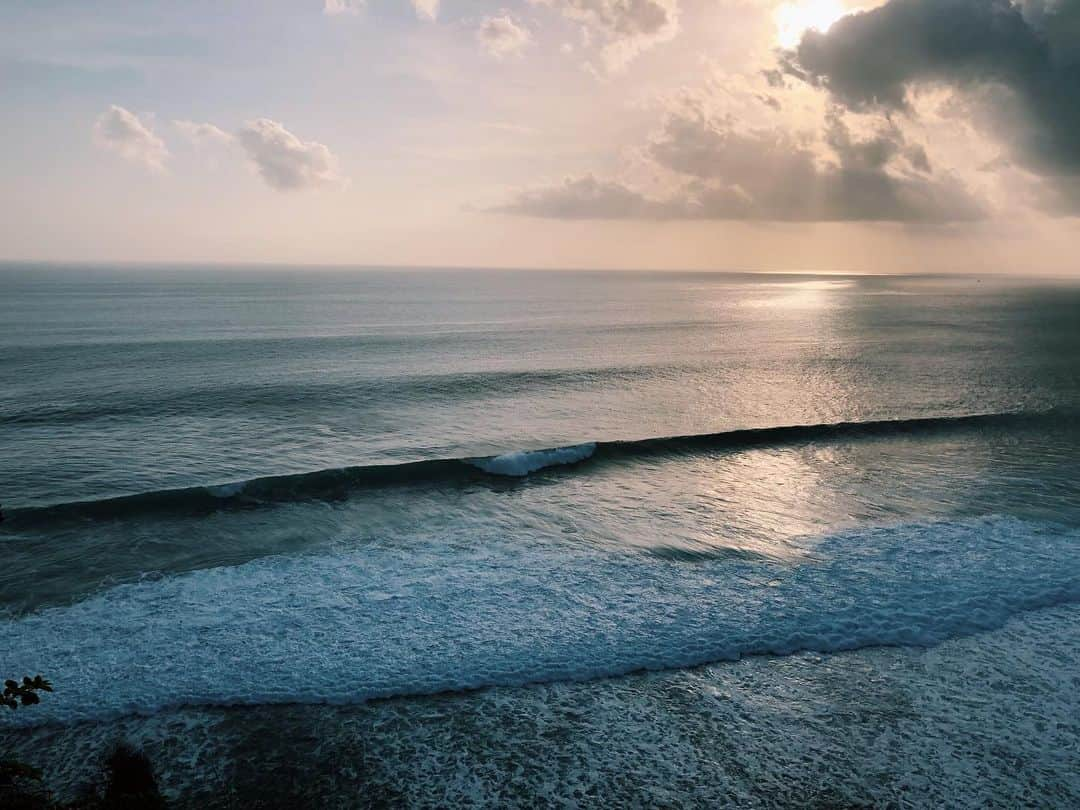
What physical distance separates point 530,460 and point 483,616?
13080 mm

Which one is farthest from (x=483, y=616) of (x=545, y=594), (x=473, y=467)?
(x=473, y=467)

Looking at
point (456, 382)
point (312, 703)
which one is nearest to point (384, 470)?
point (312, 703)

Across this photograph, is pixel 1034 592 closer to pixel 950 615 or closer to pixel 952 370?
pixel 950 615

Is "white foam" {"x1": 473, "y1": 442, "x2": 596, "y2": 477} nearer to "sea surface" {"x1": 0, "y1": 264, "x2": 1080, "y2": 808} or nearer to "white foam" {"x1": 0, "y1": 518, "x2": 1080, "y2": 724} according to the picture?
"sea surface" {"x1": 0, "y1": 264, "x2": 1080, "y2": 808}

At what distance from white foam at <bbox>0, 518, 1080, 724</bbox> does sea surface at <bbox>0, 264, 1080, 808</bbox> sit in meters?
0.09

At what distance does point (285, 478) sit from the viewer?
26.4m

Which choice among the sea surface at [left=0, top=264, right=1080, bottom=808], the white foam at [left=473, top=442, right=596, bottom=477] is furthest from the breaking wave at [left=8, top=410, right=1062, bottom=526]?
the sea surface at [left=0, top=264, right=1080, bottom=808]

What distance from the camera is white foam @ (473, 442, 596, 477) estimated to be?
28484 mm

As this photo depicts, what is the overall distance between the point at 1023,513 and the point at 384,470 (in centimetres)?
2260

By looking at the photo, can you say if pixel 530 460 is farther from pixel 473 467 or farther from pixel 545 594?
pixel 545 594

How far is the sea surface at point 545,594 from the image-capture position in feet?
38.2

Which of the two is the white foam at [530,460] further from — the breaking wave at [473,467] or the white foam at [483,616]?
the white foam at [483,616]

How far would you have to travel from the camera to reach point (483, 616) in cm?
1641

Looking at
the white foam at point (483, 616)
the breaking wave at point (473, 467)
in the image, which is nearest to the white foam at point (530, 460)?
the breaking wave at point (473, 467)
